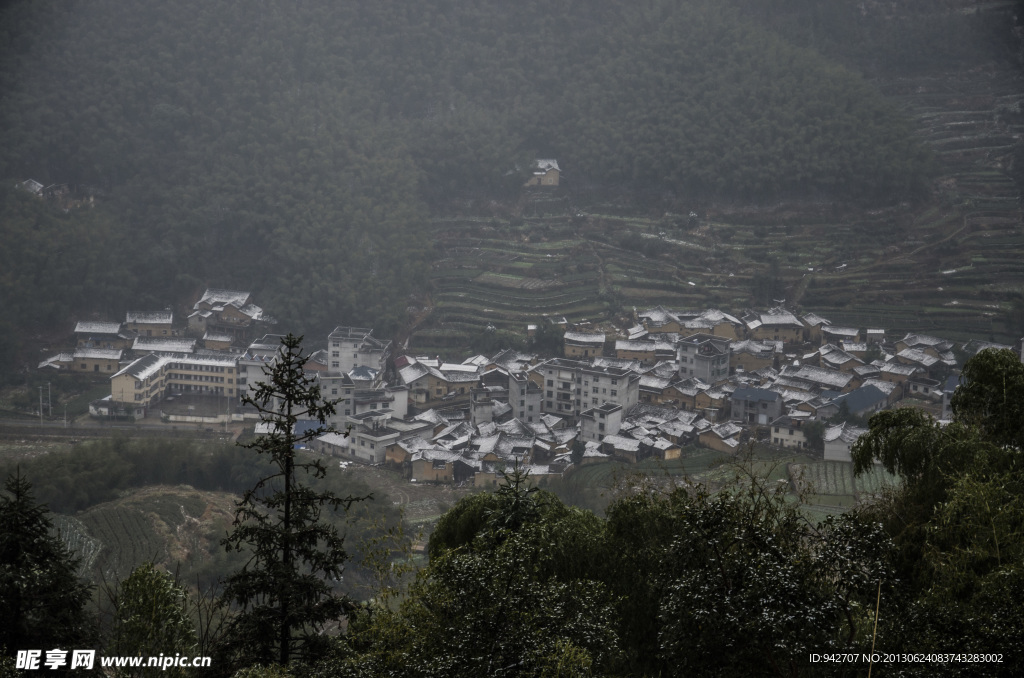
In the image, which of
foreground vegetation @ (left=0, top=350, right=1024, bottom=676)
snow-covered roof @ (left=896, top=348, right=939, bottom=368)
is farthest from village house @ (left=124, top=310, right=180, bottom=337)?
foreground vegetation @ (left=0, top=350, right=1024, bottom=676)

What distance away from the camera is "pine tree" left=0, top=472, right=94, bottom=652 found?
12.0 ft

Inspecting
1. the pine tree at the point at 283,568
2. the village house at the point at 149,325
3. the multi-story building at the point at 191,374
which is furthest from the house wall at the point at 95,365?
the pine tree at the point at 283,568

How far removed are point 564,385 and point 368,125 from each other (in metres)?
13.1

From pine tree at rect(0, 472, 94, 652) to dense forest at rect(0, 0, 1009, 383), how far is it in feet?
47.4

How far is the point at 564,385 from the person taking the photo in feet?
49.7

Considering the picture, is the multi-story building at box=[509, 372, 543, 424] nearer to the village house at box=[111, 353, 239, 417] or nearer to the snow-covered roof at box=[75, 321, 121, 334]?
the village house at box=[111, 353, 239, 417]

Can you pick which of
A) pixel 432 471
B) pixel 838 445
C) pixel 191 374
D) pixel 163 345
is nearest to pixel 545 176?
pixel 163 345

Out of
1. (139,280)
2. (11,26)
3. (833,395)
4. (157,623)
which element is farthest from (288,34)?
(157,623)

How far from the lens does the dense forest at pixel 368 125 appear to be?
19.7 metres

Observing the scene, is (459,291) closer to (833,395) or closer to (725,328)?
(725,328)

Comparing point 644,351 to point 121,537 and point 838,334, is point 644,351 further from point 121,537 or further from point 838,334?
point 121,537

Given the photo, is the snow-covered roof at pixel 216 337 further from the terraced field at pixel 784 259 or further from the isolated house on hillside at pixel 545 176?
the isolated house on hillside at pixel 545 176

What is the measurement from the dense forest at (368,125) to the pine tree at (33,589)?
47.4 ft

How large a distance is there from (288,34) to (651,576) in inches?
1035
